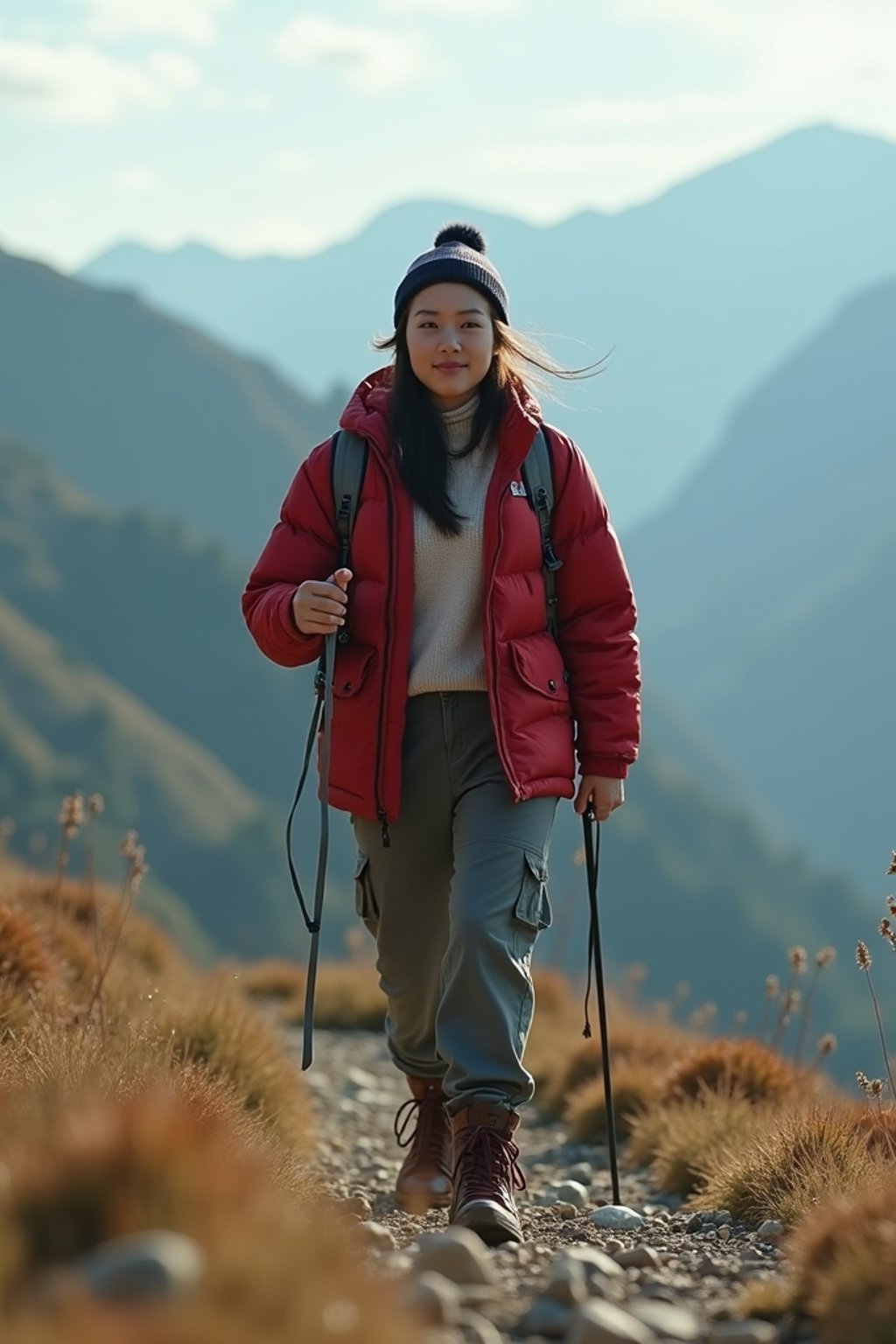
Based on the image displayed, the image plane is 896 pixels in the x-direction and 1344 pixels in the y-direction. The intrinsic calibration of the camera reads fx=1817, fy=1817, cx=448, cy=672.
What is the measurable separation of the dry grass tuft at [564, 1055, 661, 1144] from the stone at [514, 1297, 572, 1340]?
471 centimetres

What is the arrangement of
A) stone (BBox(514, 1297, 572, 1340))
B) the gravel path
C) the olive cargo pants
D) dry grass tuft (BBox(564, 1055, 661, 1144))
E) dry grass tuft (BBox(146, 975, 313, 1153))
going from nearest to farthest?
the gravel path < stone (BBox(514, 1297, 572, 1340)) < the olive cargo pants < dry grass tuft (BBox(146, 975, 313, 1153)) < dry grass tuft (BBox(564, 1055, 661, 1144))

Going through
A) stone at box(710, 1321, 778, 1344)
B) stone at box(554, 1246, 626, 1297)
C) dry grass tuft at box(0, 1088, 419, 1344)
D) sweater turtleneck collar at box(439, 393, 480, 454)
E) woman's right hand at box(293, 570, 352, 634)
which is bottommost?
stone at box(554, 1246, 626, 1297)

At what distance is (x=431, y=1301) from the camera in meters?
3.10

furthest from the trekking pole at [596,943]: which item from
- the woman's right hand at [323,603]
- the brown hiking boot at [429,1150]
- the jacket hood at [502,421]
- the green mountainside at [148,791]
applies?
the green mountainside at [148,791]

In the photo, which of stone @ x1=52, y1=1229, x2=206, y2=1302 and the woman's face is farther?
the woman's face

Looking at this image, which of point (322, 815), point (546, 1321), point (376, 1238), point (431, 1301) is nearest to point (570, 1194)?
point (322, 815)

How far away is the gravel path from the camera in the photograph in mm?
3145

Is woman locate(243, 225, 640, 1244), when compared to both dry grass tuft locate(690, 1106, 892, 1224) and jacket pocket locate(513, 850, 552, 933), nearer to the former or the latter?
jacket pocket locate(513, 850, 552, 933)

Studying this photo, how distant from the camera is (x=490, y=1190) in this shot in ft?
16.3

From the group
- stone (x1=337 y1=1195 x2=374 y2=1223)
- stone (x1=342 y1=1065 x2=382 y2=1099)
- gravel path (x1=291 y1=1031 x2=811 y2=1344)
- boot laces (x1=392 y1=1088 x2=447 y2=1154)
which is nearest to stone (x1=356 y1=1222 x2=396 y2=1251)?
gravel path (x1=291 y1=1031 x2=811 y2=1344)

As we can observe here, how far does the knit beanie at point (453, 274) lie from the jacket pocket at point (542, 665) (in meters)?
1.09

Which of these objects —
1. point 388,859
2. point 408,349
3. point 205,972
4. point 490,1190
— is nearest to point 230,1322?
point 490,1190

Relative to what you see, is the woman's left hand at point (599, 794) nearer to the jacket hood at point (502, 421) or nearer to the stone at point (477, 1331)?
the jacket hood at point (502, 421)

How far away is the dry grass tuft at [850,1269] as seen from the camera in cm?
310
